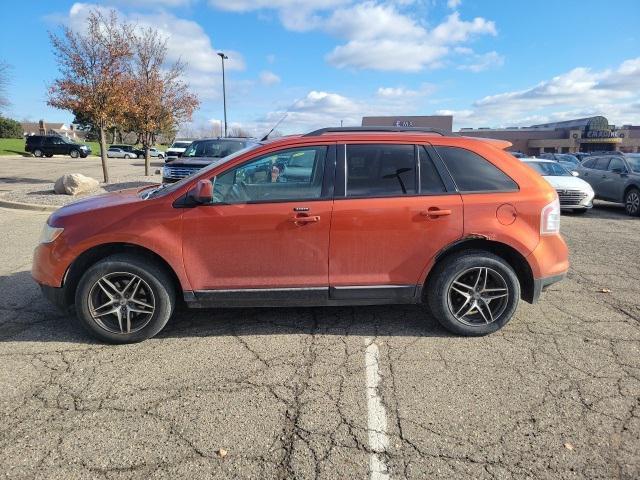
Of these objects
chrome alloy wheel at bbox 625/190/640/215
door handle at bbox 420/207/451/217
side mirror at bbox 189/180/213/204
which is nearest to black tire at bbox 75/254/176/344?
side mirror at bbox 189/180/213/204

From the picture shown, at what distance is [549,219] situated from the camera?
379 centimetres

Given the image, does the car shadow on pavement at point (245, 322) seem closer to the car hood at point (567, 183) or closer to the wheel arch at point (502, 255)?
the wheel arch at point (502, 255)

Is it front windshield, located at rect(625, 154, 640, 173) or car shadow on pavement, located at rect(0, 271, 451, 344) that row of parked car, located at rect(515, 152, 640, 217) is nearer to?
front windshield, located at rect(625, 154, 640, 173)

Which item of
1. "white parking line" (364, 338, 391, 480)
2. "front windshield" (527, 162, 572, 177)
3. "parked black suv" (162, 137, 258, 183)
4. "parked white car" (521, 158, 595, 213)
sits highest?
"parked black suv" (162, 137, 258, 183)

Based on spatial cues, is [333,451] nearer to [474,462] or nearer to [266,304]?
[474,462]

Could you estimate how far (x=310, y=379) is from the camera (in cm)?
318

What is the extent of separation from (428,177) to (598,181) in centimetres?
1189

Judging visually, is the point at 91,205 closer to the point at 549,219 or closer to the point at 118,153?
the point at 549,219

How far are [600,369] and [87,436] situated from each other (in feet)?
11.8

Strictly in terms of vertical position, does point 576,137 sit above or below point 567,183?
above

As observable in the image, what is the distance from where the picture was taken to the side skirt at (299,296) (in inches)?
146

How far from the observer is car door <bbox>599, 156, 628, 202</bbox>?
12133 mm

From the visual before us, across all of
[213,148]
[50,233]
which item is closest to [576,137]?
[213,148]

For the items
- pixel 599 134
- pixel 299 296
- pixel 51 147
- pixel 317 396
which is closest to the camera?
pixel 317 396
